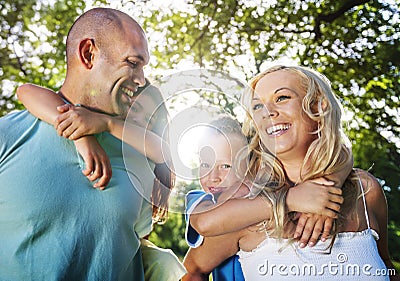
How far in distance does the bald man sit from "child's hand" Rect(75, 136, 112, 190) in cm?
3

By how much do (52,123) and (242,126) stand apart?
1.57ft

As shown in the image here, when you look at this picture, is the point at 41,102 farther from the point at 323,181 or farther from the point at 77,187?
the point at 323,181

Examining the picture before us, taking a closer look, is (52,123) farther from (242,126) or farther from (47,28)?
(47,28)

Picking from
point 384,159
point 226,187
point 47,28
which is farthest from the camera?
point 47,28

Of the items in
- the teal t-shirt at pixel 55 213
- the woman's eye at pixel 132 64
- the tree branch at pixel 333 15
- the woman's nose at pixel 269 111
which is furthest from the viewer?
the tree branch at pixel 333 15

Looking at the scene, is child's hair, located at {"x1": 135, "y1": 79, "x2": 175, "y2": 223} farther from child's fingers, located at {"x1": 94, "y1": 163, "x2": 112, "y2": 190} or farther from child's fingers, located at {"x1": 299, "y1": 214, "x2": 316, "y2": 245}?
child's fingers, located at {"x1": 299, "y1": 214, "x2": 316, "y2": 245}

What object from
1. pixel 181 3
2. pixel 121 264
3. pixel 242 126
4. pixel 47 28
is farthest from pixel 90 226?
pixel 47 28

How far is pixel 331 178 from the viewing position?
1429mm

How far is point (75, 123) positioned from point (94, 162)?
10 centimetres

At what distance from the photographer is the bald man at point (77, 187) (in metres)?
1.21

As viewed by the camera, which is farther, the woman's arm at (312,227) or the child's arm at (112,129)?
the woman's arm at (312,227)

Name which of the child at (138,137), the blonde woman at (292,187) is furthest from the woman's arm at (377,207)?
the child at (138,137)

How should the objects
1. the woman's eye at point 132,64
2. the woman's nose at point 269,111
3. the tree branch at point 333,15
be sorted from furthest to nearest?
the tree branch at point 333,15 < the woman's nose at point 269,111 < the woman's eye at point 132,64

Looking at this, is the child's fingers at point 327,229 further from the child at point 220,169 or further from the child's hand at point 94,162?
the child's hand at point 94,162
